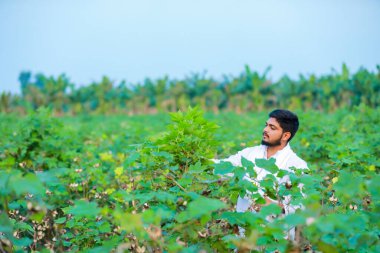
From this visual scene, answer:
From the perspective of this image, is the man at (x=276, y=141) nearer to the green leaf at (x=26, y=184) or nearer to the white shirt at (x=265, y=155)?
the white shirt at (x=265, y=155)

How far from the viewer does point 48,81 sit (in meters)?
35.9

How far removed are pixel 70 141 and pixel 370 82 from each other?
2342cm

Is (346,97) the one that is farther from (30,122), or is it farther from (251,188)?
(251,188)

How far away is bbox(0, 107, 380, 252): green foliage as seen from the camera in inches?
A: 74.3

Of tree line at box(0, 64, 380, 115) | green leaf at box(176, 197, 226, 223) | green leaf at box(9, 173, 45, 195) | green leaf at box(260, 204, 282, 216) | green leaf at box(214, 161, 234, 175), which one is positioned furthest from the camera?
tree line at box(0, 64, 380, 115)

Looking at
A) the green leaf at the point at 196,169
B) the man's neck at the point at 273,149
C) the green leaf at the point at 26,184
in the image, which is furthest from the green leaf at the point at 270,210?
the man's neck at the point at 273,149

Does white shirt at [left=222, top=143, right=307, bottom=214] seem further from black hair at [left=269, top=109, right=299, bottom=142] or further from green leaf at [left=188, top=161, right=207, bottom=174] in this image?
green leaf at [left=188, top=161, right=207, bottom=174]

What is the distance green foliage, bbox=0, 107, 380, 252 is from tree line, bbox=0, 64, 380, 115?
2474 cm

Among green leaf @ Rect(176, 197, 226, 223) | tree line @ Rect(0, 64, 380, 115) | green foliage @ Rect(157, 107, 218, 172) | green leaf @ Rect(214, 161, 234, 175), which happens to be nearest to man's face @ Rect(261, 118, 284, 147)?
green foliage @ Rect(157, 107, 218, 172)

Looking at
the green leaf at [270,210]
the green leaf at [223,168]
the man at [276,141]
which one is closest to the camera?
the green leaf at [270,210]

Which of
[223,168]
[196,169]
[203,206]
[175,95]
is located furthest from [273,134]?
[175,95]

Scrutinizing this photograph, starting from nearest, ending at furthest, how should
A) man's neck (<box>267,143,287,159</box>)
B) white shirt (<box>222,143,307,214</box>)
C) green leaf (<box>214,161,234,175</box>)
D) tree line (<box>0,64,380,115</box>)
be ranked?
green leaf (<box>214,161,234,175</box>) < white shirt (<box>222,143,307,214</box>) < man's neck (<box>267,143,287,159</box>) < tree line (<box>0,64,380,115</box>)

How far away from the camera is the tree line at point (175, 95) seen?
103ft

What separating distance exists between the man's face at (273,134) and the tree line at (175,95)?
2728 centimetres
